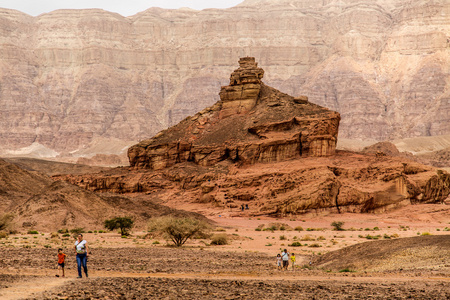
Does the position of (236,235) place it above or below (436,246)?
below

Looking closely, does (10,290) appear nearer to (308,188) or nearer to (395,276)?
(395,276)

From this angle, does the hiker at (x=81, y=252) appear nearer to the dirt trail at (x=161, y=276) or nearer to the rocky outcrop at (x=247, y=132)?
the dirt trail at (x=161, y=276)

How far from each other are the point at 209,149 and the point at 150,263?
1887 inches

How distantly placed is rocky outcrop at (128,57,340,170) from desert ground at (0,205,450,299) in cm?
2334

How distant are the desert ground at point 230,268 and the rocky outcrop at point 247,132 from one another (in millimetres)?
23336

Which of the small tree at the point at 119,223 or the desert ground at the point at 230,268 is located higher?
the desert ground at the point at 230,268

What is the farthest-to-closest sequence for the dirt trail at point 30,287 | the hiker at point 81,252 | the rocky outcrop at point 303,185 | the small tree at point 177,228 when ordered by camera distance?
the rocky outcrop at point 303,185
the small tree at point 177,228
the hiker at point 81,252
the dirt trail at point 30,287

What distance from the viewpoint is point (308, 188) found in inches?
2522

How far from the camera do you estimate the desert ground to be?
18333 millimetres

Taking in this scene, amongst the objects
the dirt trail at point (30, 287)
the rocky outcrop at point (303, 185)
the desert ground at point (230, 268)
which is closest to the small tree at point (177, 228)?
the desert ground at point (230, 268)

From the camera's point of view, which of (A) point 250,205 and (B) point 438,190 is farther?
(B) point 438,190

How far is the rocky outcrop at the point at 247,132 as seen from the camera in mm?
72312

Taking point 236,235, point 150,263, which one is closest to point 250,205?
point 236,235

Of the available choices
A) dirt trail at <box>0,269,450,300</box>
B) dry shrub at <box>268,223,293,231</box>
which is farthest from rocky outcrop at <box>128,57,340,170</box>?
dirt trail at <box>0,269,450,300</box>
